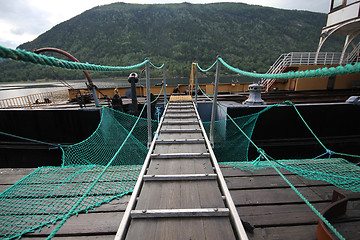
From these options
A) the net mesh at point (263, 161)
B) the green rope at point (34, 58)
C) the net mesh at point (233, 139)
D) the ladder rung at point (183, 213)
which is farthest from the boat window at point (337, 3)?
the green rope at point (34, 58)

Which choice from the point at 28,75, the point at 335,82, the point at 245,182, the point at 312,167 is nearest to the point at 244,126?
the point at 312,167

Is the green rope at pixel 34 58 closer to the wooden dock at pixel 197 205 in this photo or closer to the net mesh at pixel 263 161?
the wooden dock at pixel 197 205

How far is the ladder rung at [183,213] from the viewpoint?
1.34 metres

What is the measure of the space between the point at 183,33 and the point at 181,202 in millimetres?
159690

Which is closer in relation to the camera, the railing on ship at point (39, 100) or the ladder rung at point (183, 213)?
the ladder rung at point (183, 213)

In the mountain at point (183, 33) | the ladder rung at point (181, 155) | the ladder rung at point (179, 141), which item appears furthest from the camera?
the mountain at point (183, 33)

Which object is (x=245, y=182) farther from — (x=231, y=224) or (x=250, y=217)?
(x=231, y=224)

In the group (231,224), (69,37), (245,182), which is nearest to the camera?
(231,224)

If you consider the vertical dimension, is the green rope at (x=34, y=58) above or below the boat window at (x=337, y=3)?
below

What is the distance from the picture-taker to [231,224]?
1323 mm

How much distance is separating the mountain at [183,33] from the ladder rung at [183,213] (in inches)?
3433

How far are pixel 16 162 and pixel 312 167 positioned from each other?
8580 millimetres

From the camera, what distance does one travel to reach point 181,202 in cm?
151

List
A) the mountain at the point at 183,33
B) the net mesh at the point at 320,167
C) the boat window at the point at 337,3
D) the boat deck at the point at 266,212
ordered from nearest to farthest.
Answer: the boat deck at the point at 266,212
the net mesh at the point at 320,167
the boat window at the point at 337,3
the mountain at the point at 183,33
